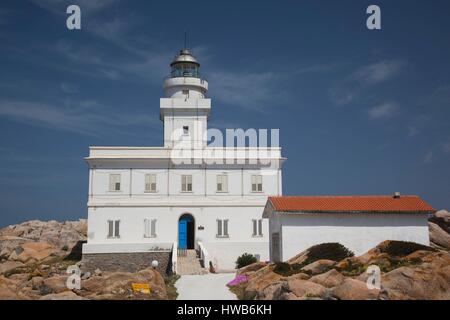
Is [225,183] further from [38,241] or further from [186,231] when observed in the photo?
[38,241]

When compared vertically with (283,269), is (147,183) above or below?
above

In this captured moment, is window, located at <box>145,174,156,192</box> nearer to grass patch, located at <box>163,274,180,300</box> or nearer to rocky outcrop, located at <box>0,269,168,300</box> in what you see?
grass patch, located at <box>163,274,180,300</box>

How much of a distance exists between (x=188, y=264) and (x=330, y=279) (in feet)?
47.8

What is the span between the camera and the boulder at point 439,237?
3606 cm

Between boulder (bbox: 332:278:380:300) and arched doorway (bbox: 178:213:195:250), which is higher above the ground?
arched doorway (bbox: 178:213:195:250)

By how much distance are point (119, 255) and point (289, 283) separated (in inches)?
757

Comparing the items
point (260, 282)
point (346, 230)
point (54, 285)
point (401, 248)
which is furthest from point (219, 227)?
point (54, 285)

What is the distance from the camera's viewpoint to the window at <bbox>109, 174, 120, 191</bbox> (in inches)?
1480

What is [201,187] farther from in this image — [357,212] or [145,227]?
[357,212]

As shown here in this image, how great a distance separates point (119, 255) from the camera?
35.2 meters

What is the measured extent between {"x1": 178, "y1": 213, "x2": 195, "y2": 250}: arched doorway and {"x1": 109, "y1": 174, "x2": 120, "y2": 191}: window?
16.0 feet

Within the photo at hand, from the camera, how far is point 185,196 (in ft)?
125

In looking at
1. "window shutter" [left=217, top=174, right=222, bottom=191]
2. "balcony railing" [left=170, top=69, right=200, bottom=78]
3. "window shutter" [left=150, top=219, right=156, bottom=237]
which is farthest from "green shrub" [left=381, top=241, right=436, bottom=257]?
"balcony railing" [left=170, top=69, right=200, bottom=78]
